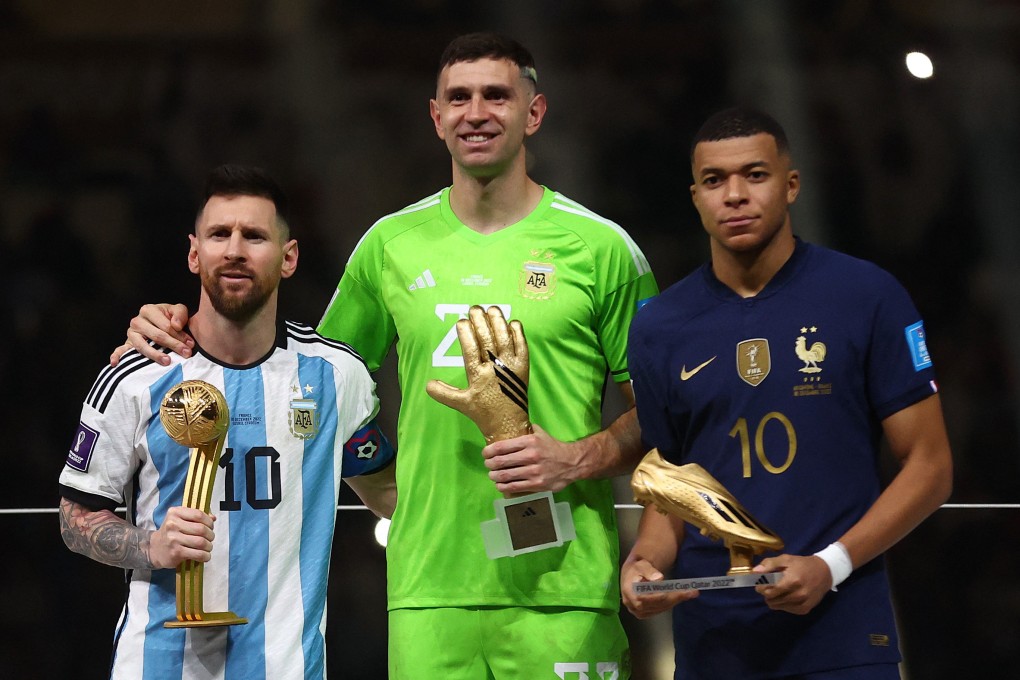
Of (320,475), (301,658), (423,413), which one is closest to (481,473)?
(423,413)

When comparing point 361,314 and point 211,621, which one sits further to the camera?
point 361,314

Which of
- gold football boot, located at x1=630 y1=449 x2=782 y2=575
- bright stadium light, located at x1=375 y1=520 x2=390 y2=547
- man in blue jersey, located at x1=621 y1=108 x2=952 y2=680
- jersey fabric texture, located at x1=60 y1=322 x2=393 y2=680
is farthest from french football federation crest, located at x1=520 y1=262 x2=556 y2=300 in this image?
bright stadium light, located at x1=375 y1=520 x2=390 y2=547

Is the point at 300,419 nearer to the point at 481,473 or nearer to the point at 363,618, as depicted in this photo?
the point at 481,473

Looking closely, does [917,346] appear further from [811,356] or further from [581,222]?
[581,222]

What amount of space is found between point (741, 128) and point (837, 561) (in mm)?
747

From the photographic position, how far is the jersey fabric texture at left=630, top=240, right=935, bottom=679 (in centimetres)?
208

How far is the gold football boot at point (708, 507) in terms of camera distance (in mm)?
2016

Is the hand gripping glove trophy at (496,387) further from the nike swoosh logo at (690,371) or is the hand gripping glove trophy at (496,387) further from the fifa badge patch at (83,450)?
the fifa badge patch at (83,450)

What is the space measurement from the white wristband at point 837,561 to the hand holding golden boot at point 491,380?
0.63m

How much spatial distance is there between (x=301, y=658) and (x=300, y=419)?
43cm

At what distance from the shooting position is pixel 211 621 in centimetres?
220

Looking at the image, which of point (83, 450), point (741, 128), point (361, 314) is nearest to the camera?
point (741, 128)

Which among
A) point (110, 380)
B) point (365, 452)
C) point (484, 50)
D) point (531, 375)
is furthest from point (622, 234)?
point (110, 380)

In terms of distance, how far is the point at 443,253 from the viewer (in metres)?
2.66
